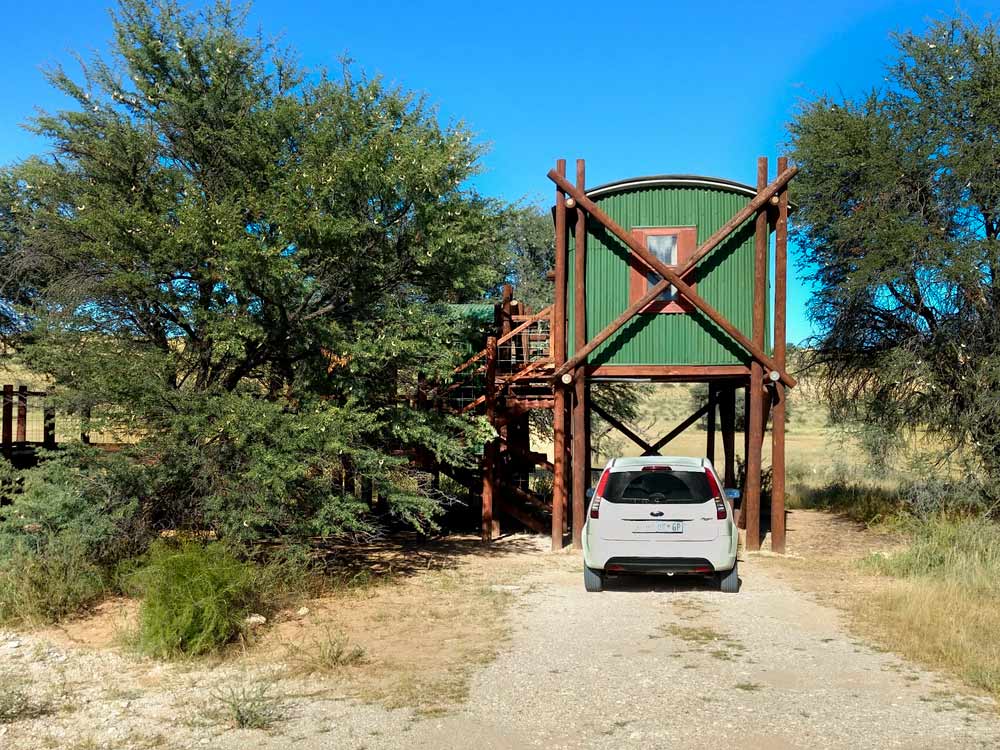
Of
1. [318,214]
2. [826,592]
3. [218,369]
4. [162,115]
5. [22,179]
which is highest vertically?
[162,115]

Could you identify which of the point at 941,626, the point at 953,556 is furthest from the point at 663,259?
the point at 941,626

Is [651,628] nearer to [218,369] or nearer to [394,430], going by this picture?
[394,430]

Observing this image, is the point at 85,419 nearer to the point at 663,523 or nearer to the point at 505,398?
the point at 663,523

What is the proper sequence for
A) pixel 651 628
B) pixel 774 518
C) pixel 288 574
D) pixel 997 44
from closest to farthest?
pixel 651 628
pixel 288 574
pixel 774 518
pixel 997 44

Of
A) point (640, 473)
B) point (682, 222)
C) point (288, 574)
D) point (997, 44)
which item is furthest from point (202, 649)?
point (997, 44)

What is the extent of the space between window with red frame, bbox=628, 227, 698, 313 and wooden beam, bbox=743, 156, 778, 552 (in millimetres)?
1108

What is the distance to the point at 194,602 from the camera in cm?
877

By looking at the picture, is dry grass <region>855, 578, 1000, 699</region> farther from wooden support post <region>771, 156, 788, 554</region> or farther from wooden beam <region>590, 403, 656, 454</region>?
wooden beam <region>590, 403, 656, 454</region>

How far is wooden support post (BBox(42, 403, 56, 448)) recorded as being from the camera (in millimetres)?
13023

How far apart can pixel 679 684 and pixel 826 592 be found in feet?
17.1

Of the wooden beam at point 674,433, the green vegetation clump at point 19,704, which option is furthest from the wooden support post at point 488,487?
the green vegetation clump at point 19,704

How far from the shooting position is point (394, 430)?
43.5ft

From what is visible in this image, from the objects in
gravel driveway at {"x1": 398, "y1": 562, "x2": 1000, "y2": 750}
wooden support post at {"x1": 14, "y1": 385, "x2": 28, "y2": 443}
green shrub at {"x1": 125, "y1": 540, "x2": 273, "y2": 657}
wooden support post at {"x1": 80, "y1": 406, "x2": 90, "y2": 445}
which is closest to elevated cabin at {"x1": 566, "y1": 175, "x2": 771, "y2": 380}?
gravel driveway at {"x1": 398, "y1": 562, "x2": 1000, "y2": 750}

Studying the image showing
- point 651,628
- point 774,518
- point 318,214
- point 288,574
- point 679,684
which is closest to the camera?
point 679,684
